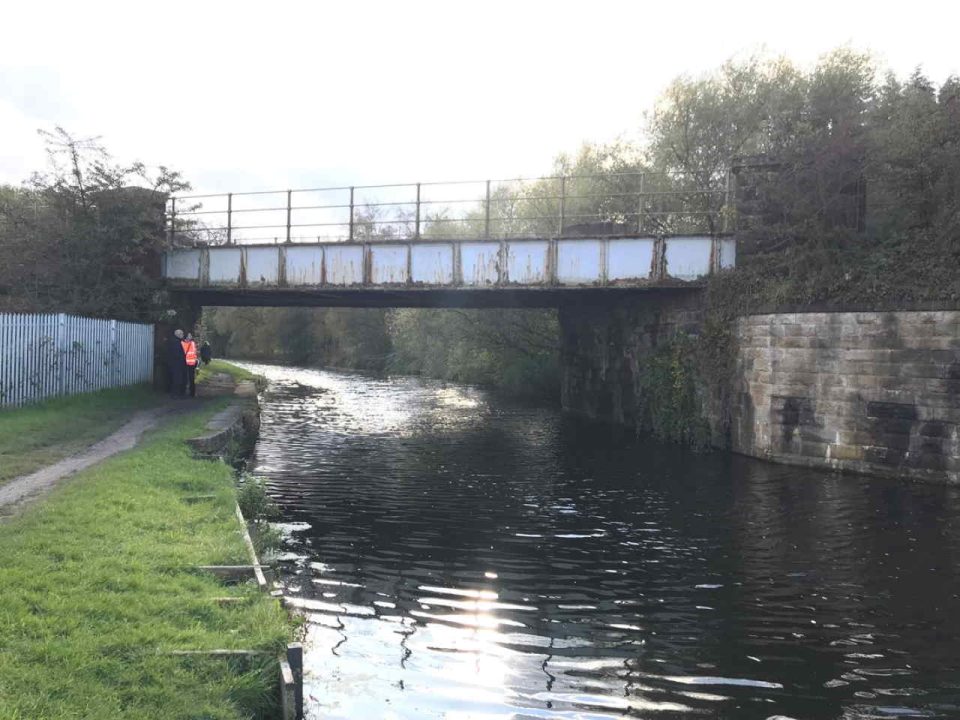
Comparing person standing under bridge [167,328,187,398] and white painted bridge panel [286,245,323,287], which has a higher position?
white painted bridge panel [286,245,323,287]

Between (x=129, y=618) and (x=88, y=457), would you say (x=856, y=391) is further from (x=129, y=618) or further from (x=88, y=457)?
(x=129, y=618)

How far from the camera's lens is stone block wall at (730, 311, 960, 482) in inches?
526

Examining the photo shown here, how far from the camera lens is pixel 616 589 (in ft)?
25.3

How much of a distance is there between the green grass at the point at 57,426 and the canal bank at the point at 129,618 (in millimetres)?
2810

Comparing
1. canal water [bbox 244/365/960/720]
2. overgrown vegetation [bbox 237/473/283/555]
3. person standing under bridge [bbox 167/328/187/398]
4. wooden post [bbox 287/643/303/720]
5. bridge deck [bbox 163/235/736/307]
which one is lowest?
canal water [bbox 244/365/960/720]

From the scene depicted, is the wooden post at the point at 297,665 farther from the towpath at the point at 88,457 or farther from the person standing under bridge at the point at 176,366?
the person standing under bridge at the point at 176,366

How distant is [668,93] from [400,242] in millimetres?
13890

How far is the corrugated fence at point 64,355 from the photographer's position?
1484cm

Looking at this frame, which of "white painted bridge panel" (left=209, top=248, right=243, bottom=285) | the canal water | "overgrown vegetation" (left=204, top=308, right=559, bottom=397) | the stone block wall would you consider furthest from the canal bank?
"overgrown vegetation" (left=204, top=308, right=559, bottom=397)

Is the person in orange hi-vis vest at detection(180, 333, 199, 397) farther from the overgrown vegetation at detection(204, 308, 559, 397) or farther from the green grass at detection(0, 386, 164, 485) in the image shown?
the overgrown vegetation at detection(204, 308, 559, 397)

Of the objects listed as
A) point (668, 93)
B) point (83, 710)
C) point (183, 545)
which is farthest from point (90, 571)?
point (668, 93)

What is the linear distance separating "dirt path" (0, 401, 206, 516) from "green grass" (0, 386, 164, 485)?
0.55ft

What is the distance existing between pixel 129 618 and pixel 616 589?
4520 millimetres

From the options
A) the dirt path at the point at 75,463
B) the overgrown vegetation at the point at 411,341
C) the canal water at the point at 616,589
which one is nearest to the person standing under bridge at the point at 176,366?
the dirt path at the point at 75,463
